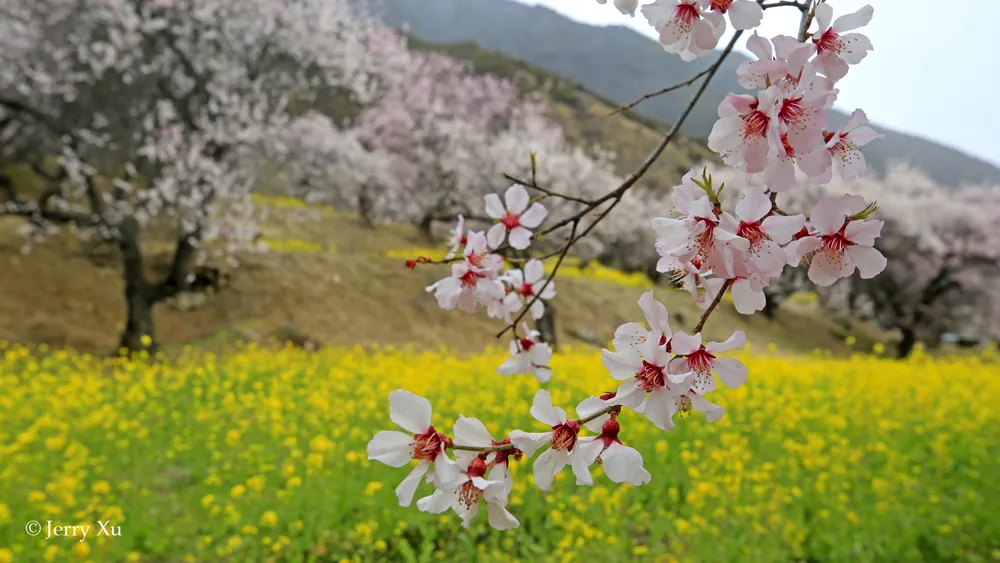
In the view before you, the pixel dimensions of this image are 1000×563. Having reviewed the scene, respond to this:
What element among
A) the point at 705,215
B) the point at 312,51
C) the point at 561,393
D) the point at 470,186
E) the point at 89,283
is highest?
the point at 705,215

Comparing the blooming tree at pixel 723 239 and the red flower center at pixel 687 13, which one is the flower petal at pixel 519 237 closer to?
the blooming tree at pixel 723 239

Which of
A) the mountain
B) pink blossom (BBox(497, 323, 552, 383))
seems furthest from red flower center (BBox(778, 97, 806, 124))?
the mountain

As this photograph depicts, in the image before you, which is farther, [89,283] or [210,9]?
[89,283]

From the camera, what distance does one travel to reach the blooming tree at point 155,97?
26.3 feet

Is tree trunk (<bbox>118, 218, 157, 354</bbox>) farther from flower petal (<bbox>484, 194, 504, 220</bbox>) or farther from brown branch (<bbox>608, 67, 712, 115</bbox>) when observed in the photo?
brown branch (<bbox>608, 67, 712, 115</bbox>)

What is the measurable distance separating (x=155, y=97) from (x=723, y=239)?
451 inches

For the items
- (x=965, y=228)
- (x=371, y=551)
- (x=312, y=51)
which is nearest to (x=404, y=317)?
(x=312, y=51)

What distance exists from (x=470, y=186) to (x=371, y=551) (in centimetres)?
1424

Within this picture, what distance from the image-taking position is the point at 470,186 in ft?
54.5

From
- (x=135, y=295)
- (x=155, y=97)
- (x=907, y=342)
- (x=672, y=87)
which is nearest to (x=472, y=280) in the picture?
(x=672, y=87)

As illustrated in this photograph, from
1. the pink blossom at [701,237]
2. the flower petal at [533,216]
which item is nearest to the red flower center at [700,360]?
the pink blossom at [701,237]

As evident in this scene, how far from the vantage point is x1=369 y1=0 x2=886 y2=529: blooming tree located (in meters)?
0.71

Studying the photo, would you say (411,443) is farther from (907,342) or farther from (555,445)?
(907,342)

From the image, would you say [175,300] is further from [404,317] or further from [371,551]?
[371,551]
